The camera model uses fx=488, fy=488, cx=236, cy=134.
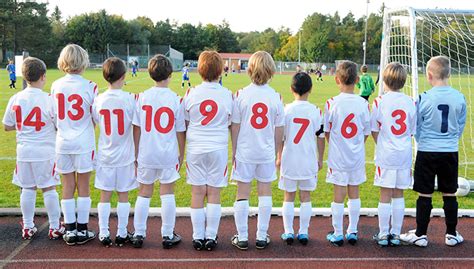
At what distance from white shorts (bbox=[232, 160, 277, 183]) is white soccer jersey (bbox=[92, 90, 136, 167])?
1.05 metres

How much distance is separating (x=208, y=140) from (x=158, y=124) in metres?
0.49

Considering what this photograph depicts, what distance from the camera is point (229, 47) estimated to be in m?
107

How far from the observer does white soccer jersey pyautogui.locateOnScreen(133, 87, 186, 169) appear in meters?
4.54

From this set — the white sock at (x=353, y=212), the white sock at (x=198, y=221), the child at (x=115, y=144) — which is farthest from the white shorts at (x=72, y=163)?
the white sock at (x=353, y=212)

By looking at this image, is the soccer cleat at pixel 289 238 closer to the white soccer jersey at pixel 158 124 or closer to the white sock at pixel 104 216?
the white soccer jersey at pixel 158 124

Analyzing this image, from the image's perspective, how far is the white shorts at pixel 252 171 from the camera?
15.4 feet

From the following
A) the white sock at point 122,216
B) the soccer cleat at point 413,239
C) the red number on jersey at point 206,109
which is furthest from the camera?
the soccer cleat at point 413,239

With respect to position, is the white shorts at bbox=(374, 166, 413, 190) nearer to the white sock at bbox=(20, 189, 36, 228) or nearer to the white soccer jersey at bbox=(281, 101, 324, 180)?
the white soccer jersey at bbox=(281, 101, 324, 180)

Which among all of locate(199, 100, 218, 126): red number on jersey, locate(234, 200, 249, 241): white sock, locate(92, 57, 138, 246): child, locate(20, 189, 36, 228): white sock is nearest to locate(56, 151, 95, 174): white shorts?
locate(92, 57, 138, 246): child

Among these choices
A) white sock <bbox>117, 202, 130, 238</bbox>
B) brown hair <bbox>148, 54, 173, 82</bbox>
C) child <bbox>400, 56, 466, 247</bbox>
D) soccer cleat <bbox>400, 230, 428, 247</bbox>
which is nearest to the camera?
brown hair <bbox>148, 54, 173, 82</bbox>

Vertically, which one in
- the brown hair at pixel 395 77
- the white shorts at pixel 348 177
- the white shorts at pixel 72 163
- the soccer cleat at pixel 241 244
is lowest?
the soccer cleat at pixel 241 244

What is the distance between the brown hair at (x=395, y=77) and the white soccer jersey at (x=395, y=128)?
9 cm

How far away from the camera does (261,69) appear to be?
4637 mm

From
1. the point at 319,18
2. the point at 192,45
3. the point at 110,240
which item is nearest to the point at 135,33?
the point at 192,45
